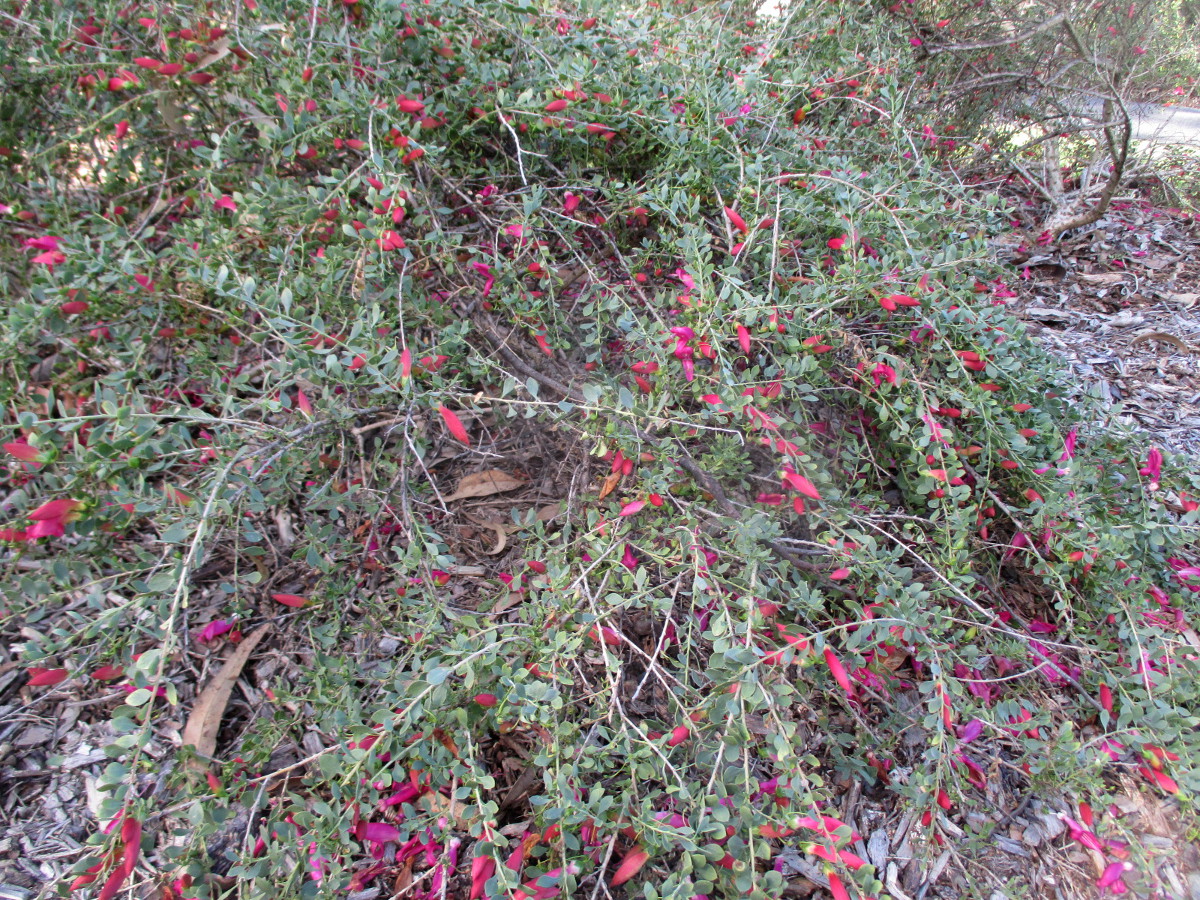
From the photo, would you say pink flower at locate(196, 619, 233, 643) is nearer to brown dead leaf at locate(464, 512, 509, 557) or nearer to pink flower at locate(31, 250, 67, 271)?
brown dead leaf at locate(464, 512, 509, 557)

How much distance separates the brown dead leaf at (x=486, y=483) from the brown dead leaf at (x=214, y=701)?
68 centimetres

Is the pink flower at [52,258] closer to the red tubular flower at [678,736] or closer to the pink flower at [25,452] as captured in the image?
the pink flower at [25,452]

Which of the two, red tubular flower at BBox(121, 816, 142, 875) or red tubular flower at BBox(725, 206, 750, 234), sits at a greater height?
red tubular flower at BBox(725, 206, 750, 234)

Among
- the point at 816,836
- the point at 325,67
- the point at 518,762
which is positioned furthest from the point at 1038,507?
the point at 325,67

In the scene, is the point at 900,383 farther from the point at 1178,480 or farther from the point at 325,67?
the point at 325,67

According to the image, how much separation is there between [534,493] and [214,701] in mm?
1027

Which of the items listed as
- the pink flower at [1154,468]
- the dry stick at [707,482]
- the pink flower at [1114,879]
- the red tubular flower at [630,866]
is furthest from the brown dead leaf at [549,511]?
the pink flower at [1154,468]

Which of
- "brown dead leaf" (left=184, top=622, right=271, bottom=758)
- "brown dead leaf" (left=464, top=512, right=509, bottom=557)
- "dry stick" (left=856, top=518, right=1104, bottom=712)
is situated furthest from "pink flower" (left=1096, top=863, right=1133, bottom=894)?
"brown dead leaf" (left=184, top=622, right=271, bottom=758)

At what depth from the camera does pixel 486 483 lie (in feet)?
7.14

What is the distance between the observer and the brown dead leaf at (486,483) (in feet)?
7.07

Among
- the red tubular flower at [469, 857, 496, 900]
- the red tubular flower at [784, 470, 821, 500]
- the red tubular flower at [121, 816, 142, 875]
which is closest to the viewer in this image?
the red tubular flower at [121, 816, 142, 875]

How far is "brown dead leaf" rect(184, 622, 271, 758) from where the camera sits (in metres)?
1.64

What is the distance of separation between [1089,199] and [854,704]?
4.15 metres

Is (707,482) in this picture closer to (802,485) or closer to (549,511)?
(802,485)
